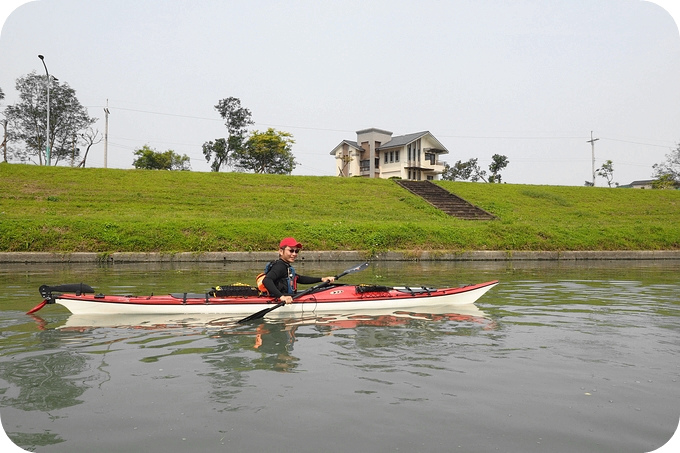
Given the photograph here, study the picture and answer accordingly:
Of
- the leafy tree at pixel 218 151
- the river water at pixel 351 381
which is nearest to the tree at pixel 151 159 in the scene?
the leafy tree at pixel 218 151

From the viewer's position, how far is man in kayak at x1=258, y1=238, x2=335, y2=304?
321 inches

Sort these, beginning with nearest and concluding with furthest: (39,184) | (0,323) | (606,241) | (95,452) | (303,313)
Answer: (95,452), (0,323), (303,313), (606,241), (39,184)

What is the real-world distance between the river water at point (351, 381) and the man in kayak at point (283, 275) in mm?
532

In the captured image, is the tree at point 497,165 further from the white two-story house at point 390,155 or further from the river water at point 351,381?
the river water at point 351,381

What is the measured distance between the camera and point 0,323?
7422 millimetres

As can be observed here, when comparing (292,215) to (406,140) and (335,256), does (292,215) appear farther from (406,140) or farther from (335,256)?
(406,140)

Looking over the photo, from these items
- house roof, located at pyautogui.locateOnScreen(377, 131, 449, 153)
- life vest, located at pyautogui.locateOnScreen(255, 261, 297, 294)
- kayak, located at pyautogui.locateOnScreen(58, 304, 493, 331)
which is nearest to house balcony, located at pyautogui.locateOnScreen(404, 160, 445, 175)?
house roof, located at pyautogui.locateOnScreen(377, 131, 449, 153)

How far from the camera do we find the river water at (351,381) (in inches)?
148

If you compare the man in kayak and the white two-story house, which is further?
the white two-story house

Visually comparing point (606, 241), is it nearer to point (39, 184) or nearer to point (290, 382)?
point (290, 382)

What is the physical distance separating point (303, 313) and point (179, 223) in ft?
42.8

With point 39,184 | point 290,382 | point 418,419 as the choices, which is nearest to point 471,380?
point 418,419

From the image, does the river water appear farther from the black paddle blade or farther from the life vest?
the life vest

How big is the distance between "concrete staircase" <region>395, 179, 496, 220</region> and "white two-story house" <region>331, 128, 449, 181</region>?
13.3 meters
